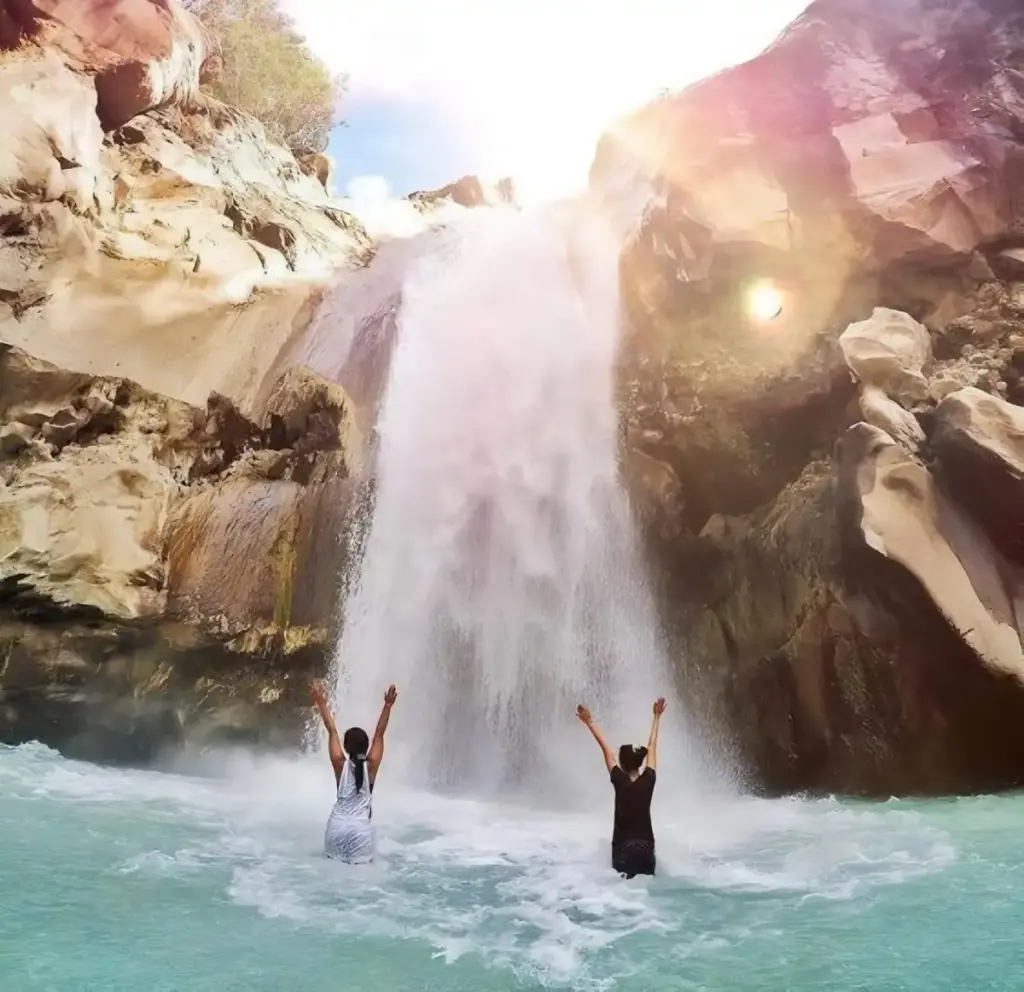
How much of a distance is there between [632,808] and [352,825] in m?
2.27

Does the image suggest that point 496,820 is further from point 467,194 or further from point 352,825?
point 467,194

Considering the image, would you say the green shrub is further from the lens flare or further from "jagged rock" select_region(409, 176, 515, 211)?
the lens flare

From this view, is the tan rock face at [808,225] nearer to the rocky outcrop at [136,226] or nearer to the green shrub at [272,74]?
the rocky outcrop at [136,226]

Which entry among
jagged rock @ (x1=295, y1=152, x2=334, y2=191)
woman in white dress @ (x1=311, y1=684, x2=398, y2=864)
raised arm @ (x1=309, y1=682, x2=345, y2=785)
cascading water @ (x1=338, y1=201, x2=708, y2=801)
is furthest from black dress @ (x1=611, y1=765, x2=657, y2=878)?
jagged rock @ (x1=295, y1=152, x2=334, y2=191)

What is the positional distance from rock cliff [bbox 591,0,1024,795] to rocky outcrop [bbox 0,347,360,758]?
5.29m

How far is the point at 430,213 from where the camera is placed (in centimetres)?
3134

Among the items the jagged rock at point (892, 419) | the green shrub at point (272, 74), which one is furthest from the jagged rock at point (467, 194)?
the jagged rock at point (892, 419)

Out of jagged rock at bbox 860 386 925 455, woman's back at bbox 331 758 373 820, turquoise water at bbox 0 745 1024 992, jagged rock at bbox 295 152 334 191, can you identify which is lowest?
turquoise water at bbox 0 745 1024 992

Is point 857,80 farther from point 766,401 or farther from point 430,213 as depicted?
point 430,213

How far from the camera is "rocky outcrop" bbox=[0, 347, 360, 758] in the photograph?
41.9 feet

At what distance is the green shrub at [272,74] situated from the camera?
27656 mm

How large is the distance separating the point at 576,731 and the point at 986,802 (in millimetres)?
4814

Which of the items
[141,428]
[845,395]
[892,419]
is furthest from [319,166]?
[892,419]

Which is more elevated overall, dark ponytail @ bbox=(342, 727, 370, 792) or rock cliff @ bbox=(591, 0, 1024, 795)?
rock cliff @ bbox=(591, 0, 1024, 795)
